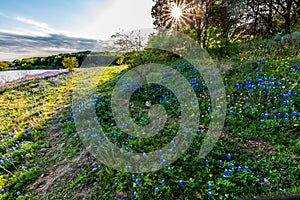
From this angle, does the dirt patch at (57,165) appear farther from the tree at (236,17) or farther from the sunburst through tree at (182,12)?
the sunburst through tree at (182,12)

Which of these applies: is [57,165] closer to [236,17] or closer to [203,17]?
[203,17]

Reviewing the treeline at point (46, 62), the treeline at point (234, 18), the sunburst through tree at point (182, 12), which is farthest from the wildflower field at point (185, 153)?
the treeline at point (46, 62)

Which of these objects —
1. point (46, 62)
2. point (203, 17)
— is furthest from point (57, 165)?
point (46, 62)

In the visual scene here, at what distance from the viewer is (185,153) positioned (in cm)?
303

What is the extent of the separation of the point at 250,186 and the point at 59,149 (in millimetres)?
3679

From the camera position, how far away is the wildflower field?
2496mm

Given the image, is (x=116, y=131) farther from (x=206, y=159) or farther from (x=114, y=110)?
(x=206, y=159)

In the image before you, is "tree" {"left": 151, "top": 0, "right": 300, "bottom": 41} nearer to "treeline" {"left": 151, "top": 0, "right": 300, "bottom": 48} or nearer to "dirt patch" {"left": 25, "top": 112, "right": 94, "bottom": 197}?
"treeline" {"left": 151, "top": 0, "right": 300, "bottom": 48}

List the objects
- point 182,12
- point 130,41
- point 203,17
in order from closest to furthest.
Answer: point 130,41 < point 203,17 < point 182,12

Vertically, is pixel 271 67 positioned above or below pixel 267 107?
above

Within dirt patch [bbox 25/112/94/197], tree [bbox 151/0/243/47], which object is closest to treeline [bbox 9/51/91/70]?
tree [bbox 151/0/243/47]

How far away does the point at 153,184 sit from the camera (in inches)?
101

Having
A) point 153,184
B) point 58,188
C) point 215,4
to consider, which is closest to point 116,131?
point 58,188

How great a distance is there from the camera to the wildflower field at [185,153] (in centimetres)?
250
